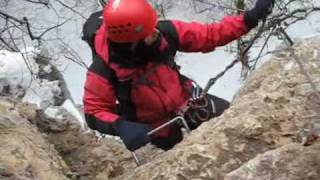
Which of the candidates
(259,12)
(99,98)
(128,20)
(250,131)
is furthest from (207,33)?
(250,131)

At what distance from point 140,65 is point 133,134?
0.40 metres

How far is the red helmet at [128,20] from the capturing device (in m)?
3.37

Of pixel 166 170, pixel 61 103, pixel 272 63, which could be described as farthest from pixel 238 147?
pixel 61 103

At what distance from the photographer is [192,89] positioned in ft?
12.6

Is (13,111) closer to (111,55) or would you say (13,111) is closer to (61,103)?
(111,55)

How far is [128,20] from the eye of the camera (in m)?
3.38

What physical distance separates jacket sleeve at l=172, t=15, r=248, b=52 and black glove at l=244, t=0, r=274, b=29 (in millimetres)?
57

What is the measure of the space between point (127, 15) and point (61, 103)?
15.9ft

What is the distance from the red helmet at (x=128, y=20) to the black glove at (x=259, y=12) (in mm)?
511

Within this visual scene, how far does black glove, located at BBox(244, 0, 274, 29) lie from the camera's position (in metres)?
3.55

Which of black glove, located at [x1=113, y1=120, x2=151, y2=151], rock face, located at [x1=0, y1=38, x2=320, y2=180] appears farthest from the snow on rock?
rock face, located at [x1=0, y1=38, x2=320, y2=180]

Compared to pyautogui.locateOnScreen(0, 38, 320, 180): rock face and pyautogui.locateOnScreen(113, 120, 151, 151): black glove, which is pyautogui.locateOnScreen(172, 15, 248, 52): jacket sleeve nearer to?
pyautogui.locateOnScreen(0, 38, 320, 180): rock face

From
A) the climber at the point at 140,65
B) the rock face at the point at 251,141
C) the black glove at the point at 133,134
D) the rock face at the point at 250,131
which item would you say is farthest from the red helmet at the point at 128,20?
the rock face at the point at 250,131

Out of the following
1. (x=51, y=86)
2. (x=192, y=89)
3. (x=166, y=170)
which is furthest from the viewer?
(x=51, y=86)
